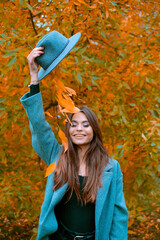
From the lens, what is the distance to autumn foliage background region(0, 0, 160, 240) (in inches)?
82.3

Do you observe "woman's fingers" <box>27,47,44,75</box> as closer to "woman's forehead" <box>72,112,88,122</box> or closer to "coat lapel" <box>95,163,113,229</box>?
"woman's forehead" <box>72,112,88,122</box>

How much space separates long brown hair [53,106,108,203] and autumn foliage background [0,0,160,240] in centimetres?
29

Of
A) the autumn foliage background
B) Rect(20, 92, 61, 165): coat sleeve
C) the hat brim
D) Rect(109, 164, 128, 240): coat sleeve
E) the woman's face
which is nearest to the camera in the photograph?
the hat brim

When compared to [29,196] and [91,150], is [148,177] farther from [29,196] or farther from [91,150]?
[29,196]

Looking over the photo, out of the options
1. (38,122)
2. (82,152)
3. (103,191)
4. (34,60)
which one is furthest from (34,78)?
(103,191)

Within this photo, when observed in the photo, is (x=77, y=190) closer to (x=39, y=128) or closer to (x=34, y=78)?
(x=39, y=128)

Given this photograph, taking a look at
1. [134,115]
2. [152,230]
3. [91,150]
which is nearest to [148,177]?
[134,115]

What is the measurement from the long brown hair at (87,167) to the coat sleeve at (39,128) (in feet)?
0.27

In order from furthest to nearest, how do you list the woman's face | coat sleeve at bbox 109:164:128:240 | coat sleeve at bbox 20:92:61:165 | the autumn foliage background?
the autumn foliage background
the woman's face
coat sleeve at bbox 109:164:128:240
coat sleeve at bbox 20:92:61:165

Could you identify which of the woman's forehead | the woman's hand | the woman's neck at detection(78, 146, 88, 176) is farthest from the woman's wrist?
the woman's neck at detection(78, 146, 88, 176)

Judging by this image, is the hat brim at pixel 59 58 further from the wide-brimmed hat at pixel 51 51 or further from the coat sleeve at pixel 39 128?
the coat sleeve at pixel 39 128

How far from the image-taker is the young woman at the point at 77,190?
1.58 m

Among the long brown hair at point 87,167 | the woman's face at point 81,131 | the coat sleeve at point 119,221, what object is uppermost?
the woman's face at point 81,131

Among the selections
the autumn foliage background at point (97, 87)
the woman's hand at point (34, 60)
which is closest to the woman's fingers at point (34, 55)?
the woman's hand at point (34, 60)
